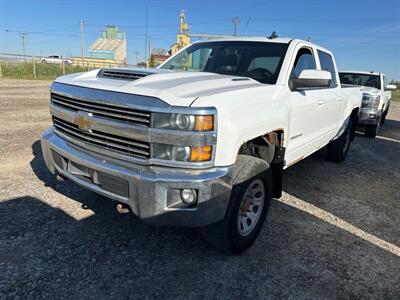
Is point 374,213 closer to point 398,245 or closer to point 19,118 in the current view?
point 398,245

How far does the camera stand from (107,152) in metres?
2.63

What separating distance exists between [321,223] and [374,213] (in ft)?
2.97

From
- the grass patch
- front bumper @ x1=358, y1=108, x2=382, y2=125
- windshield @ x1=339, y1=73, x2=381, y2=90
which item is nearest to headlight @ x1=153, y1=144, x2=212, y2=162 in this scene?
front bumper @ x1=358, y1=108, x2=382, y2=125

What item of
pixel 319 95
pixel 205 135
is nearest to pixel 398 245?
pixel 319 95

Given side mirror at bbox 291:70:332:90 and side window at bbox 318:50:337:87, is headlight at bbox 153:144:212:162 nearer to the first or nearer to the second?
side mirror at bbox 291:70:332:90

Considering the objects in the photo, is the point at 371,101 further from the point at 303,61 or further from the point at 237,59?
the point at 237,59

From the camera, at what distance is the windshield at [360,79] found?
34.8 feet

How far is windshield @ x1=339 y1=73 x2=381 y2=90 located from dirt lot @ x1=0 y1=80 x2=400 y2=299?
22.7 feet

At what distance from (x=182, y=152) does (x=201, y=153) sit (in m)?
0.13

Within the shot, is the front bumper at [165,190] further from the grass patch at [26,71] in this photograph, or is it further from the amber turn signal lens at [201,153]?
the grass patch at [26,71]

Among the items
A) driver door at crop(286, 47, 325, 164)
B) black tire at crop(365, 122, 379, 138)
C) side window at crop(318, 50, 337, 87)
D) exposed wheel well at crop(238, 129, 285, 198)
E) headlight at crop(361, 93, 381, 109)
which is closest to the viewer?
exposed wheel well at crop(238, 129, 285, 198)

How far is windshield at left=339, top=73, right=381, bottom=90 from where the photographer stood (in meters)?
10.6

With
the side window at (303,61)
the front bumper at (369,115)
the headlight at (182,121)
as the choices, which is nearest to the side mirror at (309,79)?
the side window at (303,61)

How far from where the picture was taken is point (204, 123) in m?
2.33
